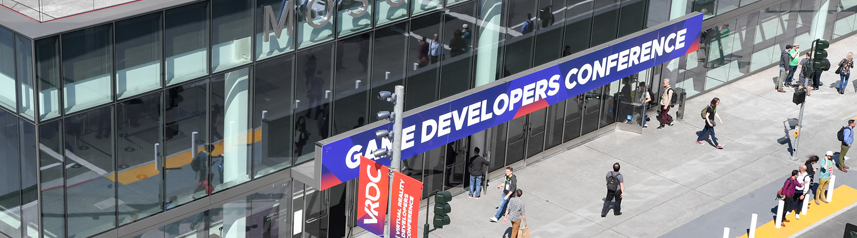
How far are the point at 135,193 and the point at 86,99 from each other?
2413 millimetres

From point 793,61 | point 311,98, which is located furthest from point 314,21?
point 793,61

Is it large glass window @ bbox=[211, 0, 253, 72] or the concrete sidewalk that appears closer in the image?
large glass window @ bbox=[211, 0, 253, 72]

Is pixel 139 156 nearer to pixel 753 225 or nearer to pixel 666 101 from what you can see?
pixel 753 225

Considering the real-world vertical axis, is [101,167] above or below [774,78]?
below

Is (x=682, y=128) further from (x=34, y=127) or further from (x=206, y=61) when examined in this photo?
(x=34, y=127)

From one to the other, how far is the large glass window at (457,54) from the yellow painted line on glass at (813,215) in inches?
305

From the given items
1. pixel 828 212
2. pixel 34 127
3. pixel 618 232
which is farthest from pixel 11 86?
pixel 828 212

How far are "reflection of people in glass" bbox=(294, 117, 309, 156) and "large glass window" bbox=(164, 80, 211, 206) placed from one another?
2176 millimetres

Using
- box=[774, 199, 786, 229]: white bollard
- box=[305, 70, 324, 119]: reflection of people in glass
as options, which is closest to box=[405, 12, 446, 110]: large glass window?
box=[305, 70, 324, 119]: reflection of people in glass

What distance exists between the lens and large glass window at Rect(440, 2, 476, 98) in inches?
1057

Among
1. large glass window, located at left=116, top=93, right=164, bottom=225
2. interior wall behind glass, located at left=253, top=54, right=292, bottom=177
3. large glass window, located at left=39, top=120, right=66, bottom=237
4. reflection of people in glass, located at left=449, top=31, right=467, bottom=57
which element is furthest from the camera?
reflection of people in glass, located at left=449, top=31, right=467, bottom=57

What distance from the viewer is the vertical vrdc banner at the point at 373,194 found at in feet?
71.9

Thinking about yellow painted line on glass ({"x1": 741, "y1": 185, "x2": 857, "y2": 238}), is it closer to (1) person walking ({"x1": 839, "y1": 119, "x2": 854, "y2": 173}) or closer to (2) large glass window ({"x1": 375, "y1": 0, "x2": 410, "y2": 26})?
(1) person walking ({"x1": 839, "y1": 119, "x2": 854, "y2": 173})

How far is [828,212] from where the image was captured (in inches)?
1138
